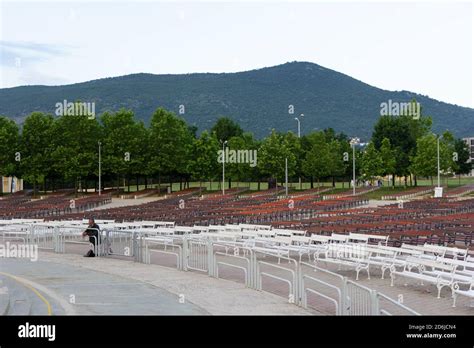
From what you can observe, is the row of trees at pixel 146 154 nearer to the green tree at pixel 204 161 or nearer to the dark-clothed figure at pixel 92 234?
the green tree at pixel 204 161

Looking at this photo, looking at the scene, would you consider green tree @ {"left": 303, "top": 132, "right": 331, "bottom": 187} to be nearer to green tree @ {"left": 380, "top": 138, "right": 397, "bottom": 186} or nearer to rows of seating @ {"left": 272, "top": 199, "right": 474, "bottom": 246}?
green tree @ {"left": 380, "top": 138, "right": 397, "bottom": 186}

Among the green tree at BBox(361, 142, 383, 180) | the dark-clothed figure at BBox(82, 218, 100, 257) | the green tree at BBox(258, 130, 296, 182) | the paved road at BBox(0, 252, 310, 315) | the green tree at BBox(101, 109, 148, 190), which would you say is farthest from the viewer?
the green tree at BBox(361, 142, 383, 180)

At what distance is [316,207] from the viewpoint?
1933 inches

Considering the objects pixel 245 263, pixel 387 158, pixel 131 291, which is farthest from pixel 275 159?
pixel 131 291

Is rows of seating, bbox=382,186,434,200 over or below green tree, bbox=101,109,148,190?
below

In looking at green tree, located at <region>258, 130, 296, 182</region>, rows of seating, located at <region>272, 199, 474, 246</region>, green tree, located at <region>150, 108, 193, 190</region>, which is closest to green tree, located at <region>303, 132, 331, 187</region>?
green tree, located at <region>258, 130, 296, 182</region>

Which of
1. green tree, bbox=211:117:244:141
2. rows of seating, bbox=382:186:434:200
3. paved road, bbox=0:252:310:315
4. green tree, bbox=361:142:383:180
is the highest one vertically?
green tree, bbox=211:117:244:141

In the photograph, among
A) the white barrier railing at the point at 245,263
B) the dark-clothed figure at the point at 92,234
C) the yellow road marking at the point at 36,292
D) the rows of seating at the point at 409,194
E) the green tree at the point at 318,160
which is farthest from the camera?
the green tree at the point at 318,160

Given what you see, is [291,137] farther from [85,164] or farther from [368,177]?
[85,164]

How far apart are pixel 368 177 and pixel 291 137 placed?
15.3 m

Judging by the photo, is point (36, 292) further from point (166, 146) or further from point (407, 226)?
point (166, 146)

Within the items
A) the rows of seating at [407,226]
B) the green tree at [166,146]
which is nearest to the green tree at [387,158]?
the green tree at [166,146]

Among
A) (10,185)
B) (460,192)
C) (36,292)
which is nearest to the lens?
(36,292)

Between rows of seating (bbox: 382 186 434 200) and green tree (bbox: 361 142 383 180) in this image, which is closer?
rows of seating (bbox: 382 186 434 200)
